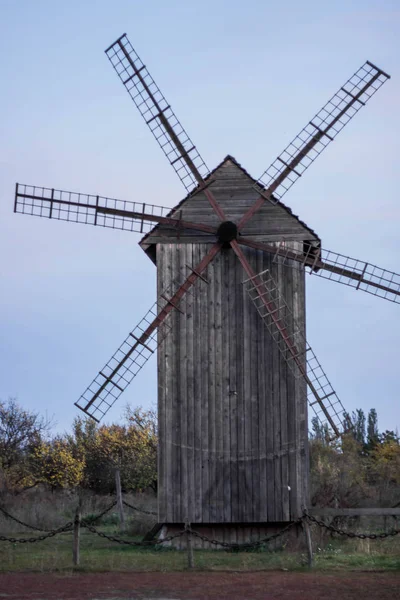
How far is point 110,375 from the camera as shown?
20.2 metres

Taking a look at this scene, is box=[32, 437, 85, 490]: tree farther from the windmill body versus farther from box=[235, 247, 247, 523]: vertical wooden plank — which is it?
box=[235, 247, 247, 523]: vertical wooden plank

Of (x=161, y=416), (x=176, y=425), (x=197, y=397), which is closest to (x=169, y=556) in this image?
(x=176, y=425)

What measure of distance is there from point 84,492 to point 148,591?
24119 mm

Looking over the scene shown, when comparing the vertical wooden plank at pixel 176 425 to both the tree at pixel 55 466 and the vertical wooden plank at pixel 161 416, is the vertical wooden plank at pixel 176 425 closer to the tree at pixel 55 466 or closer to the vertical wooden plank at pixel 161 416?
the vertical wooden plank at pixel 161 416

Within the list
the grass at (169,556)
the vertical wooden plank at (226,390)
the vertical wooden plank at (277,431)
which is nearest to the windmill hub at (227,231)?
the vertical wooden plank at (226,390)

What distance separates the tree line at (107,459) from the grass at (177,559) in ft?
21.1

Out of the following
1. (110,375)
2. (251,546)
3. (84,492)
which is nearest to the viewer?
(251,546)

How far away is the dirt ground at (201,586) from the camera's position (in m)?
13.1

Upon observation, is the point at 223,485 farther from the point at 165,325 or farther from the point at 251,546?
the point at 165,325

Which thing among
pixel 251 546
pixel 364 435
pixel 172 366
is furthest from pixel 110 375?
pixel 364 435

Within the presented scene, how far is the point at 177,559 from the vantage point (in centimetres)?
1769

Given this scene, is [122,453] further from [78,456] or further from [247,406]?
[247,406]

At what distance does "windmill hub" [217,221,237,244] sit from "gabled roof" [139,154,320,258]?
12.4 inches

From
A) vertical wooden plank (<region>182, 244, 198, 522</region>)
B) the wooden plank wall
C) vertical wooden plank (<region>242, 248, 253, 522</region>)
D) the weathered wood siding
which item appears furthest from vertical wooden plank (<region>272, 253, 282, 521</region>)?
the weathered wood siding
